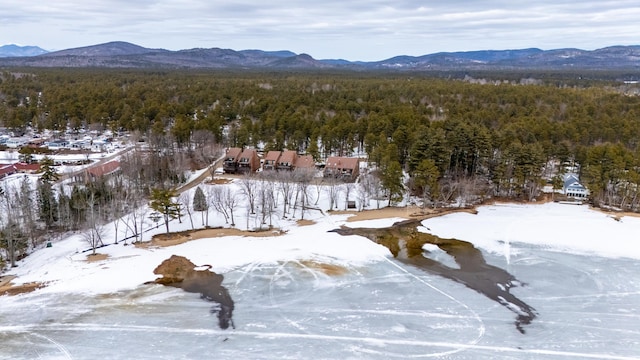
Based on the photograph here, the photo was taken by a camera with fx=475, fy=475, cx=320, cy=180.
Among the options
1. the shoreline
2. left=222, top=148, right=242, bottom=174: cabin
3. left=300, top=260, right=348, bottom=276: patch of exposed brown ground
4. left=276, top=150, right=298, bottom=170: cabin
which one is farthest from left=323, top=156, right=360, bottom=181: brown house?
left=300, top=260, right=348, bottom=276: patch of exposed brown ground

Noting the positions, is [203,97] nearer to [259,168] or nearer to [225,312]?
[259,168]

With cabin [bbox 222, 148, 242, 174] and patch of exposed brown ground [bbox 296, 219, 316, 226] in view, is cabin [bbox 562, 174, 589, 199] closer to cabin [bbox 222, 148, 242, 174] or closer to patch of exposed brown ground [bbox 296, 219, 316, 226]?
patch of exposed brown ground [bbox 296, 219, 316, 226]

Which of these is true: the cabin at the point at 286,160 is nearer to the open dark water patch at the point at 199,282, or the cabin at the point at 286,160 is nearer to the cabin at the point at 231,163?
the cabin at the point at 231,163

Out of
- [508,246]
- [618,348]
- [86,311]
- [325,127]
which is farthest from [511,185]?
[86,311]

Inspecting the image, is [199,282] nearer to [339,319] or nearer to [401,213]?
[339,319]

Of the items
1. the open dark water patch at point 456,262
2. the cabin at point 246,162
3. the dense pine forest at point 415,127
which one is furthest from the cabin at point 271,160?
the open dark water patch at point 456,262
